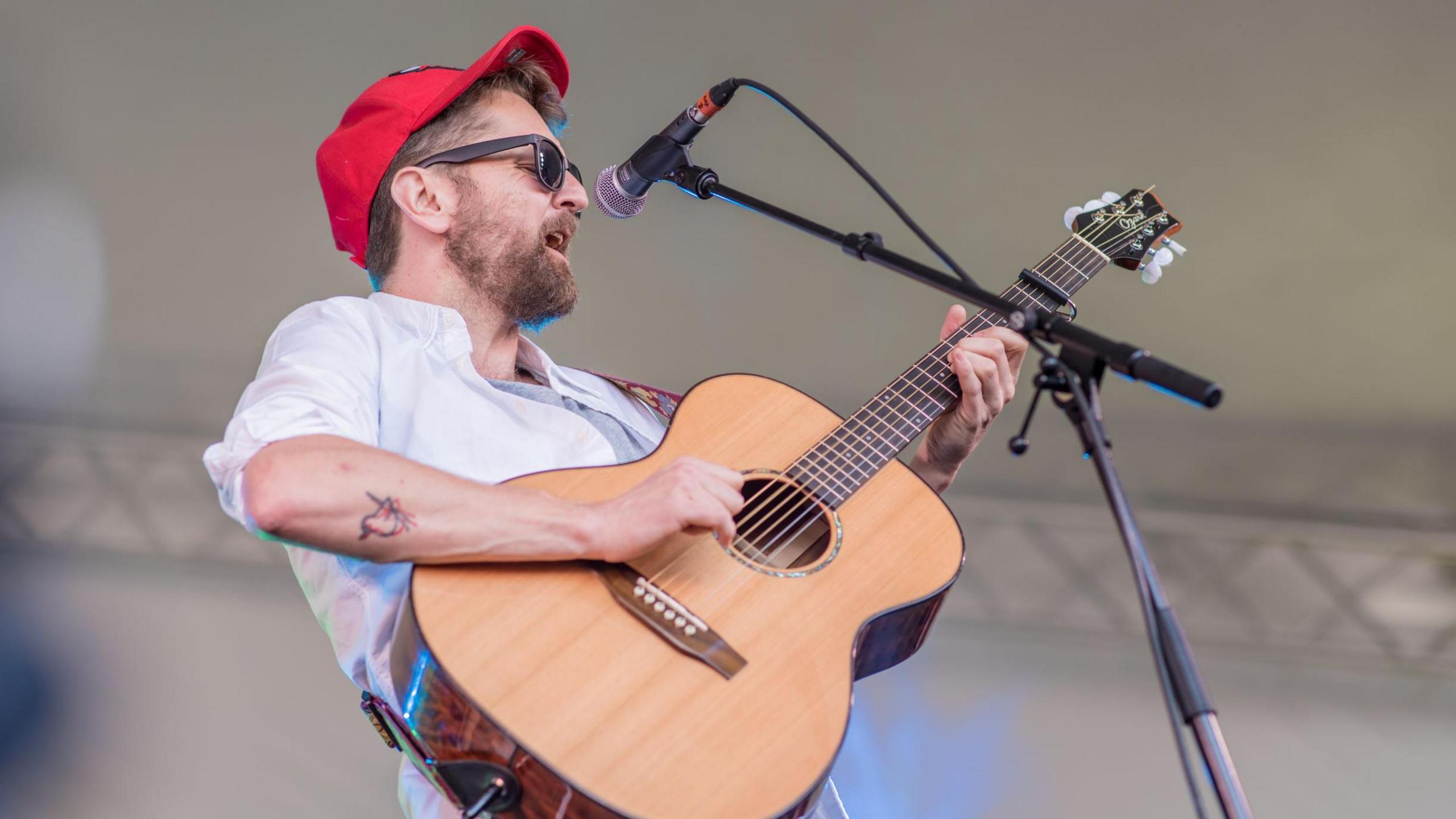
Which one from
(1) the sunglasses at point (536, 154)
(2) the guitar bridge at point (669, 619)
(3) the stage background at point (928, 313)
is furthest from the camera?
(3) the stage background at point (928, 313)

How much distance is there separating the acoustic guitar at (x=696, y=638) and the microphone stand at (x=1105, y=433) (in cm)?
34

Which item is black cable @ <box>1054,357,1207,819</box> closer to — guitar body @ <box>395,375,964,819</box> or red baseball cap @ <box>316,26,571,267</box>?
guitar body @ <box>395,375,964,819</box>

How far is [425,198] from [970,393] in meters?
1.28

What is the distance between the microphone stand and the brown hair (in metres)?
1.18

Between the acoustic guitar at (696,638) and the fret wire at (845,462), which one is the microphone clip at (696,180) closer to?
the acoustic guitar at (696,638)

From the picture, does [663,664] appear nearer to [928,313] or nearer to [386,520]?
[386,520]

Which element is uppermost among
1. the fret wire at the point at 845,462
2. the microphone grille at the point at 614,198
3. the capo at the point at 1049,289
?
the capo at the point at 1049,289

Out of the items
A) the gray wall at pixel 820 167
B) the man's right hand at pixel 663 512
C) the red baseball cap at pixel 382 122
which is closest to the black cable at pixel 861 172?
the man's right hand at pixel 663 512

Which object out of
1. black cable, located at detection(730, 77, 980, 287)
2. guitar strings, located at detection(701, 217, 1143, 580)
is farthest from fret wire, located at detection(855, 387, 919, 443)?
black cable, located at detection(730, 77, 980, 287)

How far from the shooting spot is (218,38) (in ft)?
14.4

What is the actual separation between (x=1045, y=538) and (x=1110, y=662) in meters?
0.59

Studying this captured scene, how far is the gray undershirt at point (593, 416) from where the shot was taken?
2135mm

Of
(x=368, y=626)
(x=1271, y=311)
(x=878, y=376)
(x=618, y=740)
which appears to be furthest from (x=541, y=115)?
(x=1271, y=311)

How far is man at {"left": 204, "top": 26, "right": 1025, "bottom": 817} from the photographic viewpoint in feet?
4.74
